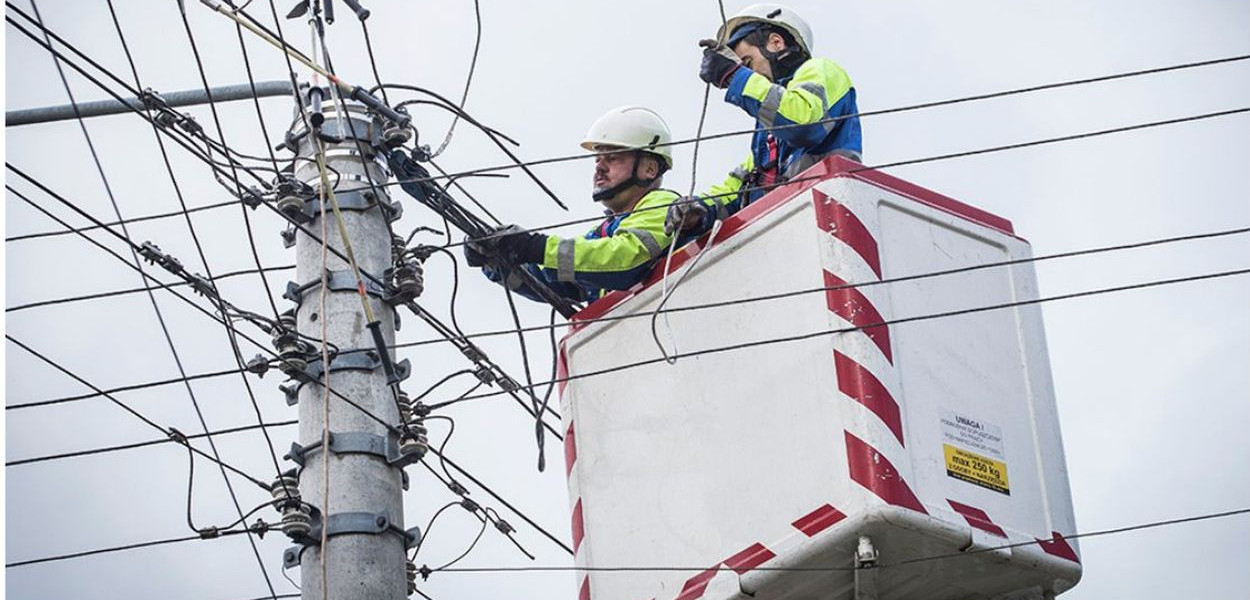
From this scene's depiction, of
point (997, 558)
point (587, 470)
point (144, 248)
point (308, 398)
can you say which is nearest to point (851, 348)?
point (997, 558)

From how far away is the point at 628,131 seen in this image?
31.0 ft

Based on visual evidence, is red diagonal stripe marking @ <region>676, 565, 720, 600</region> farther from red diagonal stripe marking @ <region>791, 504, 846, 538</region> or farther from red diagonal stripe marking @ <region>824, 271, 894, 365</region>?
red diagonal stripe marking @ <region>824, 271, 894, 365</region>

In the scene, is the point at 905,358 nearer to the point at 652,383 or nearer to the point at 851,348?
the point at 851,348

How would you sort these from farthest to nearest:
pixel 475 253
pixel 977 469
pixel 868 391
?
A: 1. pixel 475 253
2. pixel 977 469
3. pixel 868 391

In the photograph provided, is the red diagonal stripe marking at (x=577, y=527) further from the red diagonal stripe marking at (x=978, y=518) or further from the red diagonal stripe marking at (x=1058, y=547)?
the red diagonal stripe marking at (x=1058, y=547)

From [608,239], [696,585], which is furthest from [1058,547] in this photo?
[608,239]

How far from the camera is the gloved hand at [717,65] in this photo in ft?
27.8

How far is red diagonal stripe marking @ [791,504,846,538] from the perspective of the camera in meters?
7.14

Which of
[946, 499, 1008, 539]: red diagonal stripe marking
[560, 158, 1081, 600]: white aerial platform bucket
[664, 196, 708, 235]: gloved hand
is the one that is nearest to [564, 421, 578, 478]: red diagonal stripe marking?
[560, 158, 1081, 600]: white aerial platform bucket

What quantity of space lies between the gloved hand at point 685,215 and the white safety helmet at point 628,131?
125 cm

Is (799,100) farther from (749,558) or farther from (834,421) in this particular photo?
(749,558)

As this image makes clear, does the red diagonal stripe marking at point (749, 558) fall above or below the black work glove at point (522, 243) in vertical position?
below

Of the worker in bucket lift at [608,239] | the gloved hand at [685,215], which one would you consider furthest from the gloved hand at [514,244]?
the gloved hand at [685,215]

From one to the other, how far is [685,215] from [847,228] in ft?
2.74
